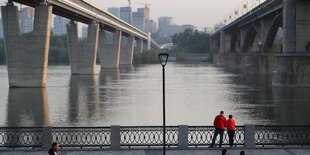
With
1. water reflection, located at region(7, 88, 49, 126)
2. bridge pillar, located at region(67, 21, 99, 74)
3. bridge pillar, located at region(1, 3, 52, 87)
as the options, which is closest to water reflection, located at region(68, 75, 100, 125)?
water reflection, located at region(7, 88, 49, 126)

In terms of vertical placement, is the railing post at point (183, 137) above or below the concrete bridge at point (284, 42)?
below

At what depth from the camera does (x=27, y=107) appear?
3619 centimetres

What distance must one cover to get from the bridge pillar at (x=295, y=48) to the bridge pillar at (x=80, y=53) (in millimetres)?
39332

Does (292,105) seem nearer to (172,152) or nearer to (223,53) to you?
(172,152)

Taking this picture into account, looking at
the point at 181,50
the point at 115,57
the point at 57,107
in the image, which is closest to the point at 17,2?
the point at 57,107

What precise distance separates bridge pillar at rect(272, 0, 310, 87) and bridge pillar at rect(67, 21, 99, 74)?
1549 inches

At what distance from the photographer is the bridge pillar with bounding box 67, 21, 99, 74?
82562 mm

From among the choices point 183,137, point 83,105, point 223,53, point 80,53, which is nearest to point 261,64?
point 80,53

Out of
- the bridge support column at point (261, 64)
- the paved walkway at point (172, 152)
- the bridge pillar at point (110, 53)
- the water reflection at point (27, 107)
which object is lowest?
the paved walkway at point (172, 152)

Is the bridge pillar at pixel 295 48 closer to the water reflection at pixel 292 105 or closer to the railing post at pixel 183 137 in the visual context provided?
the water reflection at pixel 292 105

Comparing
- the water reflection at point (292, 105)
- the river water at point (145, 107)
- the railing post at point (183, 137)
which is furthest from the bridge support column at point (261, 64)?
the railing post at point (183, 137)

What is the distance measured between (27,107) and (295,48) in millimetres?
30774

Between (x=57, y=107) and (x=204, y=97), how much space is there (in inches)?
552

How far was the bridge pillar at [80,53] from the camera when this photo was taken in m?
82.6
